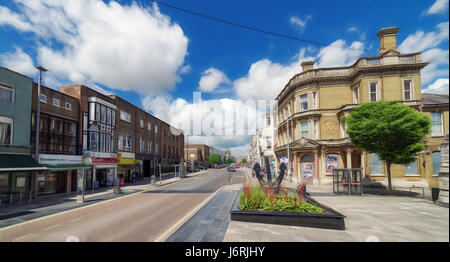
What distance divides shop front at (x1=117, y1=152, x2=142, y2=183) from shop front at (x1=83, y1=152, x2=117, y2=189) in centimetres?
111

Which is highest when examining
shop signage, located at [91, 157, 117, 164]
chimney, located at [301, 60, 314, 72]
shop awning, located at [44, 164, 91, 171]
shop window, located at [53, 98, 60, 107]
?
chimney, located at [301, 60, 314, 72]

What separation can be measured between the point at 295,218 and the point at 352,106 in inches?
796

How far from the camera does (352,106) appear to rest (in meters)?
23.4

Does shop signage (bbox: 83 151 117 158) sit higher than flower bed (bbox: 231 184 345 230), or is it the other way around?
shop signage (bbox: 83 151 117 158)

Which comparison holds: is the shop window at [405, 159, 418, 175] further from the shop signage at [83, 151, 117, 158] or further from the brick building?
the shop signage at [83, 151, 117, 158]

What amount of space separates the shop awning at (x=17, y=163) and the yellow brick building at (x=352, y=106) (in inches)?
1072

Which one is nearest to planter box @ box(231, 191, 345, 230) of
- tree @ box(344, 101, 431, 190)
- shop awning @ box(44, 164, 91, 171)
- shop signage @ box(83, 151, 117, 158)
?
tree @ box(344, 101, 431, 190)

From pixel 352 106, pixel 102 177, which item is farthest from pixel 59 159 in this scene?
pixel 352 106

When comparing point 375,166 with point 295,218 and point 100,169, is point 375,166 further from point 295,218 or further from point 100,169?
point 100,169

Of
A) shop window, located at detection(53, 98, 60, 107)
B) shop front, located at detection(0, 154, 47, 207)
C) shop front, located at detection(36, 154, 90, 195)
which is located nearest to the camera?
shop front, located at detection(0, 154, 47, 207)

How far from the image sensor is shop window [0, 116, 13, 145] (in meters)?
15.0
